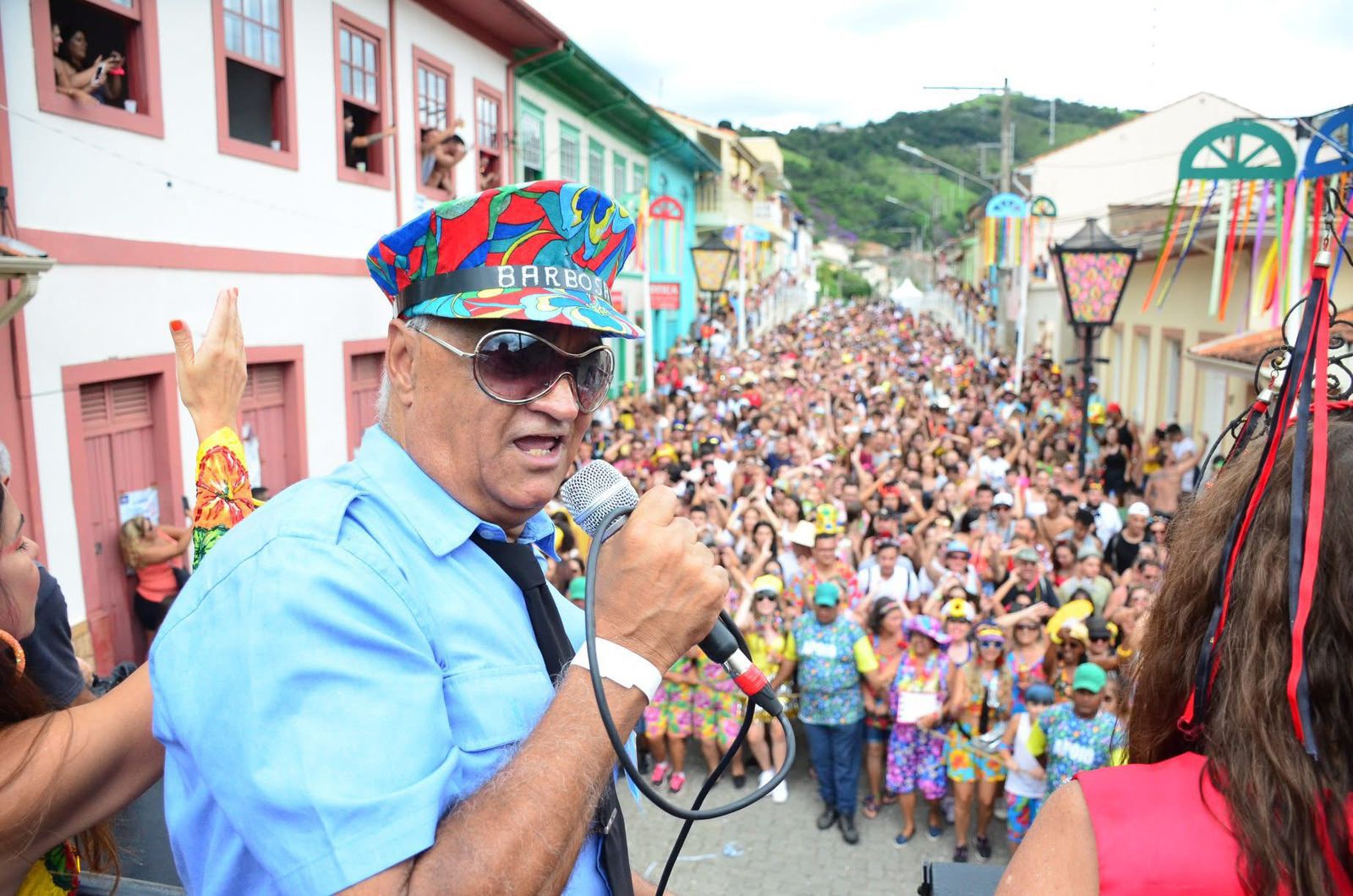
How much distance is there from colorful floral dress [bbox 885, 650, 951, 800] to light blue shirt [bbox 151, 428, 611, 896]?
187 inches

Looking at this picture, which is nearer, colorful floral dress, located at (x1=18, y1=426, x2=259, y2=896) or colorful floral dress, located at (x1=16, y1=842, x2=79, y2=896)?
colorful floral dress, located at (x1=16, y1=842, x2=79, y2=896)

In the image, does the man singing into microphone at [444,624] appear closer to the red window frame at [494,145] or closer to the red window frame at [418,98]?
the red window frame at [418,98]

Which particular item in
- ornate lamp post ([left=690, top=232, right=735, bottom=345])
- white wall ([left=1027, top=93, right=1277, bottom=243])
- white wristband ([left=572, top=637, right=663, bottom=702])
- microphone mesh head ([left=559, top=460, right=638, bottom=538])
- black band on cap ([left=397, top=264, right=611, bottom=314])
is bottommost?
white wristband ([left=572, top=637, right=663, bottom=702])

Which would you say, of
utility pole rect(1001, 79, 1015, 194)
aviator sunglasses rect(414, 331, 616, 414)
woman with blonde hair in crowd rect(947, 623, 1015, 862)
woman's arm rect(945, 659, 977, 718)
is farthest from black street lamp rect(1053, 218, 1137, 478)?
utility pole rect(1001, 79, 1015, 194)

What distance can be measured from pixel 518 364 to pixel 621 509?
0.91 feet

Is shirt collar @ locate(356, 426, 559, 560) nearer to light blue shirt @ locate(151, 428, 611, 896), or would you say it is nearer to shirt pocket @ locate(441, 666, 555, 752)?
light blue shirt @ locate(151, 428, 611, 896)

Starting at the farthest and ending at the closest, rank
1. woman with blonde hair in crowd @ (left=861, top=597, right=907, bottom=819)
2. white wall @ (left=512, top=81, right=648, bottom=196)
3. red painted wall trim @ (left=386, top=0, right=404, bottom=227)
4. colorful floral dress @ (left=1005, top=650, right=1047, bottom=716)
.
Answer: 1. white wall @ (left=512, top=81, right=648, bottom=196)
2. red painted wall trim @ (left=386, top=0, right=404, bottom=227)
3. woman with blonde hair in crowd @ (left=861, top=597, right=907, bottom=819)
4. colorful floral dress @ (left=1005, top=650, right=1047, bottom=716)

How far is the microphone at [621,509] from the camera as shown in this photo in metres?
1.54

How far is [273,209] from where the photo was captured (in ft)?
28.1

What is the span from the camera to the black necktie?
1434mm

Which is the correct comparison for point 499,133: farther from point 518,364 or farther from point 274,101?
point 518,364

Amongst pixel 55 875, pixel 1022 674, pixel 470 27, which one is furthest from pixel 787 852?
pixel 470 27

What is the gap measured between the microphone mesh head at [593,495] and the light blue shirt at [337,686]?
202 mm

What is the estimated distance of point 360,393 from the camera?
10.3 m
